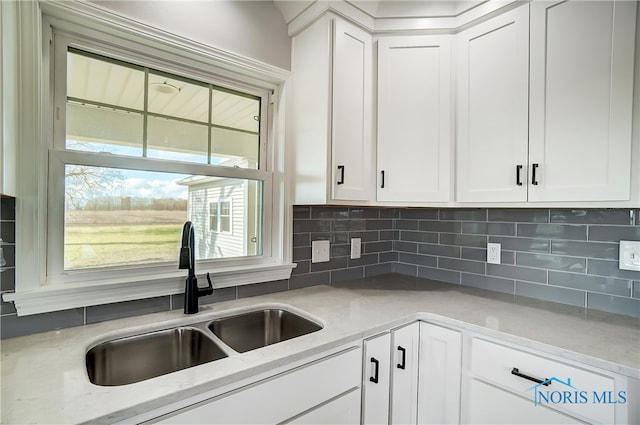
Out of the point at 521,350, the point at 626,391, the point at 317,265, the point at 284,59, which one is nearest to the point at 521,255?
the point at 521,350

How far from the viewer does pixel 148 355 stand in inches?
45.1

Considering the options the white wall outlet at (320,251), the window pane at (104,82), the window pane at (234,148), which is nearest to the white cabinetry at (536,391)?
the white wall outlet at (320,251)

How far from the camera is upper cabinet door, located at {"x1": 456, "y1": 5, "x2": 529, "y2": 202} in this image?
138cm

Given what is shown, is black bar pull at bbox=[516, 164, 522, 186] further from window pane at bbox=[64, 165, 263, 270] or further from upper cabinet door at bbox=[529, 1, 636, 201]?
window pane at bbox=[64, 165, 263, 270]

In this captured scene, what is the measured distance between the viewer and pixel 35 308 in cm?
108

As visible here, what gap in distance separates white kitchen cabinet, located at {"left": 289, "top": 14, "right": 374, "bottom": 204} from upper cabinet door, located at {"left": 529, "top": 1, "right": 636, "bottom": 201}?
0.73 meters

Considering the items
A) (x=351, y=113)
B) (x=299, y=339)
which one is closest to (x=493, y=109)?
(x=351, y=113)

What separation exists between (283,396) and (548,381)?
88cm

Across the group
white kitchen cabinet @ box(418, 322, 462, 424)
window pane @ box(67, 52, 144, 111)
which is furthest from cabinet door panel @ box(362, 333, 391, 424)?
window pane @ box(67, 52, 144, 111)

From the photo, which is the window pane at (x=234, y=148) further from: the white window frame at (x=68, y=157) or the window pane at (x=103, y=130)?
the window pane at (x=103, y=130)

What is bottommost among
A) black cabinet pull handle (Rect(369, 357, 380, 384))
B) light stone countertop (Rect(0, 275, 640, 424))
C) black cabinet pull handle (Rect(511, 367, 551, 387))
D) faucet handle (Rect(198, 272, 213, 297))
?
black cabinet pull handle (Rect(369, 357, 380, 384))

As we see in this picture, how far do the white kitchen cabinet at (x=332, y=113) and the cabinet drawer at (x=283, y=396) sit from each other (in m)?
0.73

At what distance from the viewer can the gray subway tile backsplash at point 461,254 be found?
4.43 ft

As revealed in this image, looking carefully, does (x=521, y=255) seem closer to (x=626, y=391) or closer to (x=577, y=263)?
(x=577, y=263)
